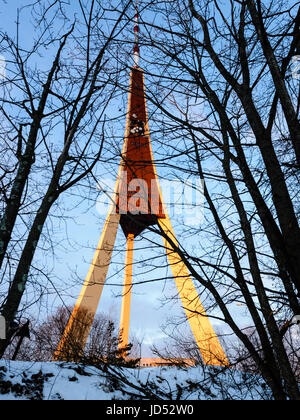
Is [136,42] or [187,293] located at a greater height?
[136,42]

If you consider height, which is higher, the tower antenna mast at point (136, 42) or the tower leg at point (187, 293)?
the tower antenna mast at point (136, 42)

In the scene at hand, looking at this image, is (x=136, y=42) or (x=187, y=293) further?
(x=187, y=293)

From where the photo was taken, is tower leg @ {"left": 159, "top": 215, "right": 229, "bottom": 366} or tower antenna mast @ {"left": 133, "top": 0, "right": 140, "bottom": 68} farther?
tower antenna mast @ {"left": 133, "top": 0, "right": 140, "bottom": 68}

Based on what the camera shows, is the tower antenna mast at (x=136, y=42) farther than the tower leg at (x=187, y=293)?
Yes

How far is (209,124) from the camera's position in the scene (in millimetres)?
2824

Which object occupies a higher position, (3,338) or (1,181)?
(1,181)

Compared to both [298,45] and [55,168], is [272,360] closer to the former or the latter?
[298,45]

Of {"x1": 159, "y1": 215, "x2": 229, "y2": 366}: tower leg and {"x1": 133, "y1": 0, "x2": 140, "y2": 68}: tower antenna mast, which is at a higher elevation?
{"x1": 133, "y1": 0, "x2": 140, "y2": 68}: tower antenna mast
